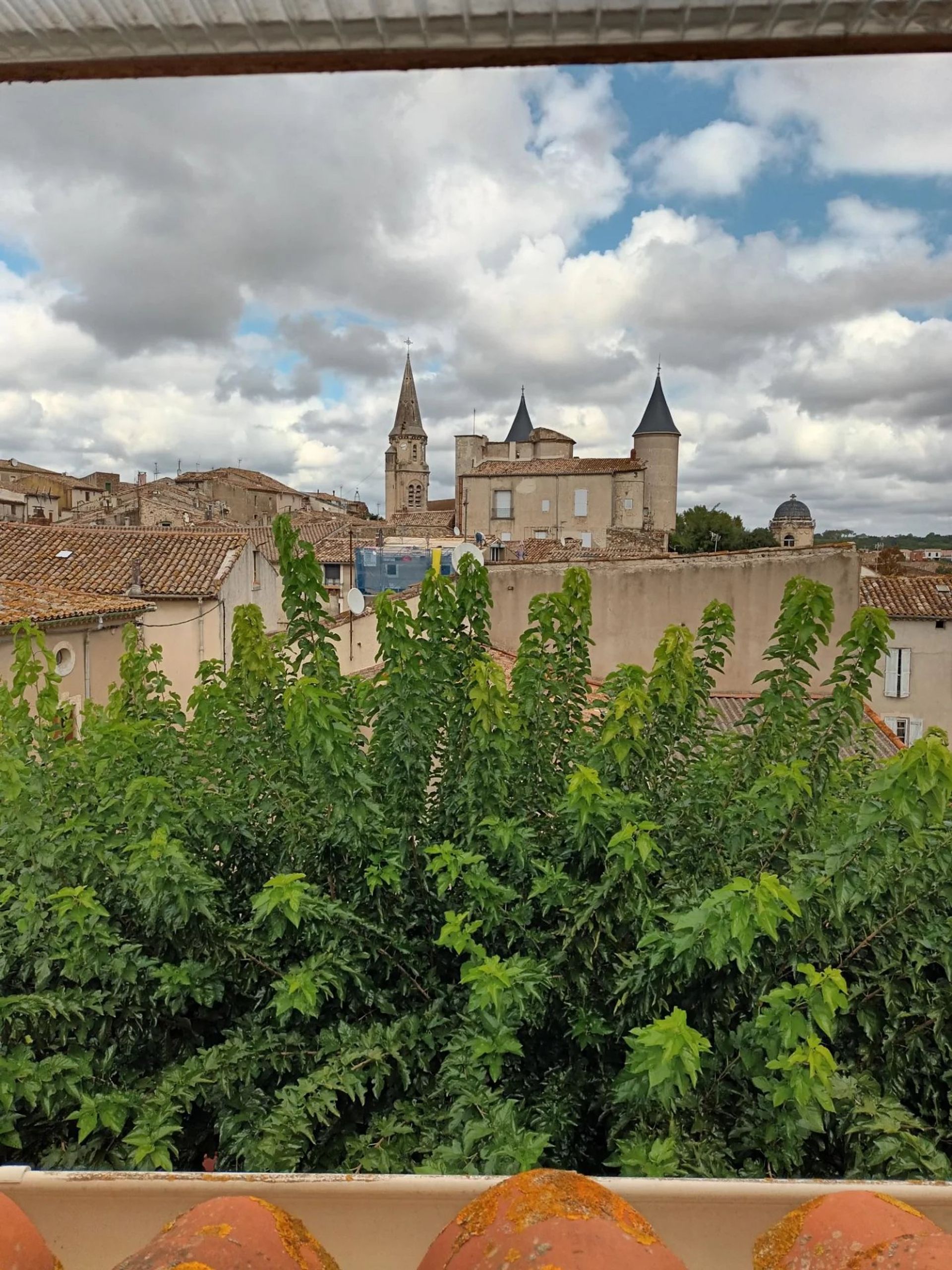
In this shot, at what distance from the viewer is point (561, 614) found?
3.30m

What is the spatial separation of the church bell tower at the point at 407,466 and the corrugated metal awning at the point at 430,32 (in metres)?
75.4

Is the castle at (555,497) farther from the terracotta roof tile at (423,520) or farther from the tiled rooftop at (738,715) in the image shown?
the tiled rooftop at (738,715)

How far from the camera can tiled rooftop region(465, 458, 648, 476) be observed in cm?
5025

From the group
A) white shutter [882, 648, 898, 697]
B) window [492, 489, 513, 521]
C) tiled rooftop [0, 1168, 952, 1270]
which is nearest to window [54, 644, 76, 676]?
tiled rooftop [0, 1168, 952, 1270]

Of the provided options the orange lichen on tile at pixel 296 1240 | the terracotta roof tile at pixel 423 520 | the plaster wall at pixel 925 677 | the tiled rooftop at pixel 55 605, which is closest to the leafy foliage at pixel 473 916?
the orange lichen on tile at pixel 296 1240

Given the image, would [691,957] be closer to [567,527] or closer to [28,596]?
[28,596]

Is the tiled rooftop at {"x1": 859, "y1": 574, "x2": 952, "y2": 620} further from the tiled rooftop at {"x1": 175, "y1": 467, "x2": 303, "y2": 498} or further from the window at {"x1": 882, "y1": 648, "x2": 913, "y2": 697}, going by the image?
the tiled rooftop at {"x1": 175, "y1": 467, "x2": 303, "y2": 498}

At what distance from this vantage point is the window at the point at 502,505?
50438 mm

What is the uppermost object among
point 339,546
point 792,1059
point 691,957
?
point 339,546

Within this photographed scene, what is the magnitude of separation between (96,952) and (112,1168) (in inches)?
30.9

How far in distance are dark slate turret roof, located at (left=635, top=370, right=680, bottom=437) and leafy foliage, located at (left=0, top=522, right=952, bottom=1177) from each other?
207 feet

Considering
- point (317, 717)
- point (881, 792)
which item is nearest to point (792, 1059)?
point (881, 792)

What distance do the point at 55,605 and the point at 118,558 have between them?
664 centimetres

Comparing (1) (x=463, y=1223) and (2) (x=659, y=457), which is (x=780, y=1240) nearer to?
(1) (x=463, y=1223)
